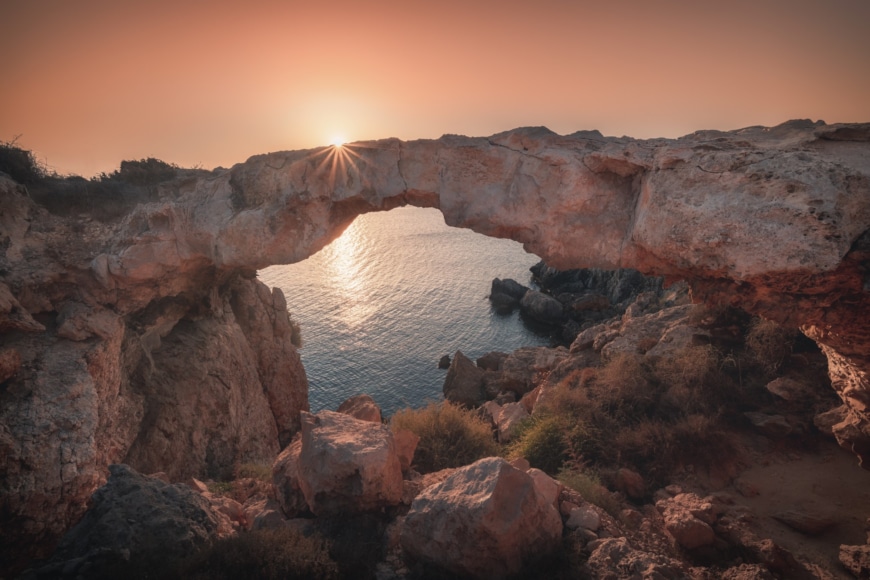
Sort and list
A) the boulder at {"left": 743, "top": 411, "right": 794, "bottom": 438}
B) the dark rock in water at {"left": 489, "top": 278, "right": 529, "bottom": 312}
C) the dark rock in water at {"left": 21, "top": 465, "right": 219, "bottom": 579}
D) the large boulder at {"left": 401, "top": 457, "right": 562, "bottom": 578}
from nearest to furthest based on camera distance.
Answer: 1. the dark rock in water at {"left": 21, "top": 465, "right": 219, "bottom": 579}
2. the large boulder at {"left": 401, "top": 457, "right": 562, "bottom": 578}
3. the boulder at {"left": 743, "top": 411, "right": 794, "bottom": 438}
4. the dark rock in water at {"left": 489, "top": 278, "right": 529, "bottom": 312}

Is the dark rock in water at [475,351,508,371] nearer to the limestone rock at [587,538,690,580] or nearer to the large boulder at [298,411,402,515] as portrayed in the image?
the large boulder at [298,411,402,515]

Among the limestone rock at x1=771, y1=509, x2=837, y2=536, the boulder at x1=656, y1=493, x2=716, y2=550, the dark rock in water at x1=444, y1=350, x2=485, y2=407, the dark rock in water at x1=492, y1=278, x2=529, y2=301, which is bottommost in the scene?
the dark rock in water at x1=444, y1=350, x2=485, y2=407

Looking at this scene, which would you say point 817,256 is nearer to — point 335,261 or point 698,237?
point 698,237

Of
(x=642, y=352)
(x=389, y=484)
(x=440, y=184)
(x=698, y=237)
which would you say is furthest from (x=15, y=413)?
(x=642, y=352)

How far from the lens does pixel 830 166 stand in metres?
4.80

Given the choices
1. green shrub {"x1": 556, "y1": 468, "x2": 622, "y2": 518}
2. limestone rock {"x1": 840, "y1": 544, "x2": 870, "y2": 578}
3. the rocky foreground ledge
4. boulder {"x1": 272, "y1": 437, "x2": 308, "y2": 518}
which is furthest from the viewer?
green shrub {"x1": 556, "y1": 468, "x2": 622, "y2": 518}

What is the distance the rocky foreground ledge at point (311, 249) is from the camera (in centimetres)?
495

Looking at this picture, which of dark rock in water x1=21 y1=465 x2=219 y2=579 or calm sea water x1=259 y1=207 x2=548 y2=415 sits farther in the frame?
calm sea water x1=259 y1=207 x2=548 y2=415

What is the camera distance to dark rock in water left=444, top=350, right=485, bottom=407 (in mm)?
17734

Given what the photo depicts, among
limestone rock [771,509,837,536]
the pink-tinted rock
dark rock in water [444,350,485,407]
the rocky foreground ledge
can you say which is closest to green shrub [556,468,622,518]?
limestone rock [771,509,837,536]

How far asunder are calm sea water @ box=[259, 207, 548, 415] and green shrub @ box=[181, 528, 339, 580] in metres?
15.2

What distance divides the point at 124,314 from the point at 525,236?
6995mm

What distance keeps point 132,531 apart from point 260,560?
127 centimetres

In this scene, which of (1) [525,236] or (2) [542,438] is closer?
(1) [525,236]
